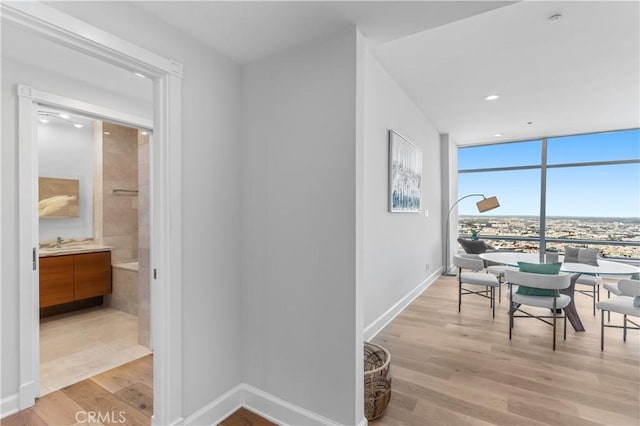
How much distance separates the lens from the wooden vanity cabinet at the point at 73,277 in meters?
3.74

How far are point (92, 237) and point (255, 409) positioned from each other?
389 cm

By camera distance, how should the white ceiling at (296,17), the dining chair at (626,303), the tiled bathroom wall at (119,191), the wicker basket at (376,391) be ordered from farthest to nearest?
the tiled bathroom wall at (119,191)
the dining chair at (626,303)
the wicker basket at (376,391)
the white ceiling at (296,17)

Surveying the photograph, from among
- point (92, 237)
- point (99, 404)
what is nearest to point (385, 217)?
point (99, 404)

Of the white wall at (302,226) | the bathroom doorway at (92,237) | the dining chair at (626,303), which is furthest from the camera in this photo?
the bathroom doorway at (92,237)

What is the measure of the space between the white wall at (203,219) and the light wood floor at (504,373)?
1122 millimetres

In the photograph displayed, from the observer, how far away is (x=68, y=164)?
4.35 metres

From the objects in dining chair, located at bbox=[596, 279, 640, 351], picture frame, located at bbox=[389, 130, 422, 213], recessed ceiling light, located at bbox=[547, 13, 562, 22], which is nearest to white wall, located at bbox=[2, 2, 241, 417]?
picture frame, located at bbox=[389, 130, 422, 213]

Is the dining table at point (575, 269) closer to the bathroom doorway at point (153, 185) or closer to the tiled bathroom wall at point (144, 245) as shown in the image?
the bathroom doorway at point (153, 185)

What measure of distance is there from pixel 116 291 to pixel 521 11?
5382 millimetres

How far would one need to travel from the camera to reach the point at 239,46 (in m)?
1.99

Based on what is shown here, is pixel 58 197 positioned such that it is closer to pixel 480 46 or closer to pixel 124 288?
pixel 124 288

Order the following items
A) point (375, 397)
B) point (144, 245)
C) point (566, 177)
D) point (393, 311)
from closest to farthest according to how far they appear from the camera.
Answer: point (375, 397)
point (144, 245)
point (393, 311)
point (566, 177)

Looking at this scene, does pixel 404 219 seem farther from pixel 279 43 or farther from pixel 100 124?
pixel 100 124

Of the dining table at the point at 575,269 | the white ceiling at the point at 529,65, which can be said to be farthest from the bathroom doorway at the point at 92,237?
the dining table at the point at 575,269
